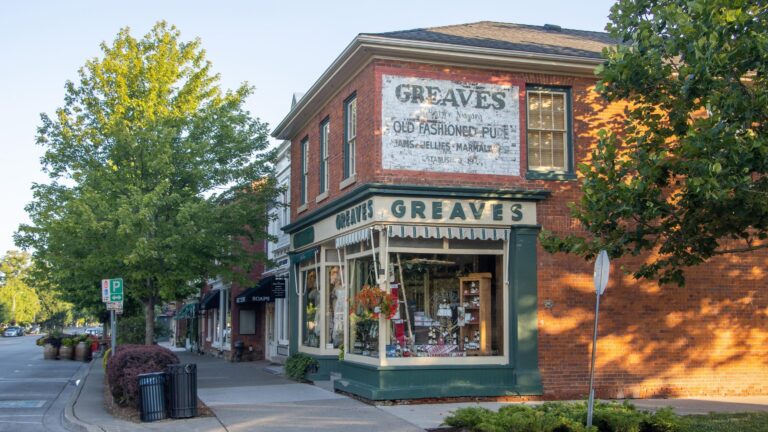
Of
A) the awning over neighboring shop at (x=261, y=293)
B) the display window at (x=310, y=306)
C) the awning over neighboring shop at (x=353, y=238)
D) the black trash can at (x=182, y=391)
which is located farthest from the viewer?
the awning over neighboring shop at (x=261, y=293)

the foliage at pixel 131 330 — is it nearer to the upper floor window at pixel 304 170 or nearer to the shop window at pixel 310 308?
the shop window at pixel 310 308

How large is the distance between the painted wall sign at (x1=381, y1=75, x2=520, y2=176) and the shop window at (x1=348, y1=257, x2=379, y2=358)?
8.15ft

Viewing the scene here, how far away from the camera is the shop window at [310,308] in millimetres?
19828

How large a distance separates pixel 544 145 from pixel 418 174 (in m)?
2.78

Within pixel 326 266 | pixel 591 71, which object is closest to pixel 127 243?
pixel 326 266

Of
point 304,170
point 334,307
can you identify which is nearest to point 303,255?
point 334,307

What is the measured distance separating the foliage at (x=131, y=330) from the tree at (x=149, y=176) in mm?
13325

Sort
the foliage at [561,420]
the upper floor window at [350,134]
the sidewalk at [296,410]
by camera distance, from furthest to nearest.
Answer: the upper floor window at [350,134], the sidewalk at [296,410], the foliage at [561,420]

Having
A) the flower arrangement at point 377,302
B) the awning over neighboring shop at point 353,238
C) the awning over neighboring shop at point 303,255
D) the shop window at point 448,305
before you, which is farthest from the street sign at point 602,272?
the awning over neighboring shop at point 303,255

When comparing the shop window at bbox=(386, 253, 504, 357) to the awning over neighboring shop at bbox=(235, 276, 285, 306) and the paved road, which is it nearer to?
the paved road

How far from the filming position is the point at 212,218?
20.4 m

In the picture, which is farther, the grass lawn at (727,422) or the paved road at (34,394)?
the paved road at (34,394)

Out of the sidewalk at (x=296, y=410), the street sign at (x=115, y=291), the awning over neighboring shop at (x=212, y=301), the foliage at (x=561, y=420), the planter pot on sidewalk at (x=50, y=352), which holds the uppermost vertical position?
the street sign at (x=115, y=291)

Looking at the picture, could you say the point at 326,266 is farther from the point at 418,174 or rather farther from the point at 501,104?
the point at 501,104
